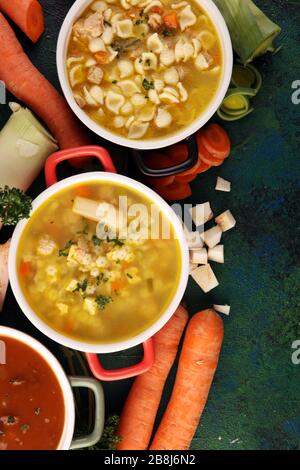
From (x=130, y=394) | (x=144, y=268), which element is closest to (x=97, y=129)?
(x=144, y=268)

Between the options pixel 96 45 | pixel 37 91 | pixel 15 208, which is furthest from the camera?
pixel 37 91

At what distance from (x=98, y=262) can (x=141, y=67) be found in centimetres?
84

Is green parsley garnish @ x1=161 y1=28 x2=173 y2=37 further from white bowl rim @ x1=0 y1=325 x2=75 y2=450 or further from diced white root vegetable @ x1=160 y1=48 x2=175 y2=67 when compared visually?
white bowl rim @ x1=0 y1=325 x2=75 y2=450

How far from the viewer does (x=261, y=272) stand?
3059mm

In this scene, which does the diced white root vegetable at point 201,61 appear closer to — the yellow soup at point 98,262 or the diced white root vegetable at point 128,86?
the diced white root vegetable at point 128,86

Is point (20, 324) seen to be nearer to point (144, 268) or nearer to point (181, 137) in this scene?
point (144, 268)

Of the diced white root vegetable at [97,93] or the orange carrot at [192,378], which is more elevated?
the diced white root vegetable at [97,93]

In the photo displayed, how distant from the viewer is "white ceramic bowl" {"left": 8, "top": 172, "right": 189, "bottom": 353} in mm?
2475

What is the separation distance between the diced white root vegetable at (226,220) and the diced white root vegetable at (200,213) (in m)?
0.05

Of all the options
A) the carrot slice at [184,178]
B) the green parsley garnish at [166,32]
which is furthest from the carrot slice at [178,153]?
the green parsley garnish at [166,32]

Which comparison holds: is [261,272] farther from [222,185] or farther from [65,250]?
[65,250]

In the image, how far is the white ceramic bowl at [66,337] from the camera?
247 cm

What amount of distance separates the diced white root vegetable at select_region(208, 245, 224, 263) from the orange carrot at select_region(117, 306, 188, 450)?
30 centimetres

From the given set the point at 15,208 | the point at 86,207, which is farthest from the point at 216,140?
the point at 15,208
